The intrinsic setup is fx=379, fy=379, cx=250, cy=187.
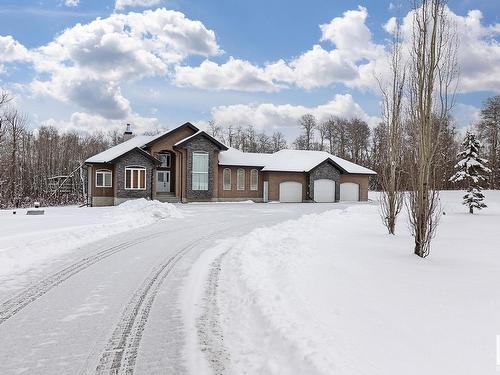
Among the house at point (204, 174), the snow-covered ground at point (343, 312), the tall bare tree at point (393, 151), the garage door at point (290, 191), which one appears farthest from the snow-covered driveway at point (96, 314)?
the garage door at point (290, 191)

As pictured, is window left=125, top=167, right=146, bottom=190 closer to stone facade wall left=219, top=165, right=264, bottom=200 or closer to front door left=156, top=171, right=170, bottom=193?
front door left=156, top=171, right=170, bottom=193

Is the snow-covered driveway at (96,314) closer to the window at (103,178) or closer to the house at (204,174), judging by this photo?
the house at (204,174)

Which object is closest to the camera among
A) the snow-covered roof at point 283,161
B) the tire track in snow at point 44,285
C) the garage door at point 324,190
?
the tire track in snow at point 44,285

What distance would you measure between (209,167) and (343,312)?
3021cm

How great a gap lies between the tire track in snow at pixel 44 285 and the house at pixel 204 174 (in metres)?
21.7

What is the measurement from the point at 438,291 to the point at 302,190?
1276 inches

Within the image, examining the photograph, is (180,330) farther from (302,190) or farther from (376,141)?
(376,141)

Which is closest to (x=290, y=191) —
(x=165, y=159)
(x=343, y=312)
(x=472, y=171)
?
(x=165, y=159)

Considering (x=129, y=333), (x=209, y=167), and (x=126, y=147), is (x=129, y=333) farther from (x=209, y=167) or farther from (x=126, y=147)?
(x=126, y=147)

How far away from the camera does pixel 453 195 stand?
45.0 metres

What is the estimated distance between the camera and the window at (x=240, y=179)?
1453 inches

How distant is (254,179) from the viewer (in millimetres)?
37594

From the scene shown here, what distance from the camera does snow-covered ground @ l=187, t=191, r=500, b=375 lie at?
390cm

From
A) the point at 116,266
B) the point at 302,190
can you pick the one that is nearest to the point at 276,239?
the point at 116,266
